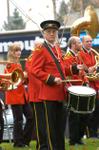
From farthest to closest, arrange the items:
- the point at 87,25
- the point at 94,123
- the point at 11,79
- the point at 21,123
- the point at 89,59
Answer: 1. the point at 87,25
2. the point at 94,123
3. the point at 21,123
4. the point at 89,59
5. the point at 11,79

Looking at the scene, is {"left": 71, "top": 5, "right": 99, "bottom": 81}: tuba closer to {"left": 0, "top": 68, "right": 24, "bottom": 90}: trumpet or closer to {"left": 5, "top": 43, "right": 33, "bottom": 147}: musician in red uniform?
{"left": 5, "top": 43, "right": 33, "bottom": 147}: musician in red uniform

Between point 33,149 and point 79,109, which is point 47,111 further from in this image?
point 33,149

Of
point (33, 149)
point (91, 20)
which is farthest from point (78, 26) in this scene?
point (33, 149)

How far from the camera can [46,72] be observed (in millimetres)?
8117

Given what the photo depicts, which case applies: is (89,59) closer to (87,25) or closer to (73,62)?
(73,62)

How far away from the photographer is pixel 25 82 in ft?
33.1

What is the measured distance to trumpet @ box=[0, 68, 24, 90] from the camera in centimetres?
884

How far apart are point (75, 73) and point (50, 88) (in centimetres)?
138

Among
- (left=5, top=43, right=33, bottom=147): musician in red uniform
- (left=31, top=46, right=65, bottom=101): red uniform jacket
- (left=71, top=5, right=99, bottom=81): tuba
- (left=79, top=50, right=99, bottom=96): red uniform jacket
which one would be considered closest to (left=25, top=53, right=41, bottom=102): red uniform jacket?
(left=31, top=46, right=65, bottom=101): red uniform jacket

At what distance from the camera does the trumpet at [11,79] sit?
8.84 m

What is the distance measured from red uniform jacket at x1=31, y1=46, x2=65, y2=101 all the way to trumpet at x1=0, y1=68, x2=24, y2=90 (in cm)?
78

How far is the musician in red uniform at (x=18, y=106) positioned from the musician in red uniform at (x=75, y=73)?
0.73 m

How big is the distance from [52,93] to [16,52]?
2.30 m

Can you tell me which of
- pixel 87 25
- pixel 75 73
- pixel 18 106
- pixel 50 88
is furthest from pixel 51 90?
pixel 87 25
